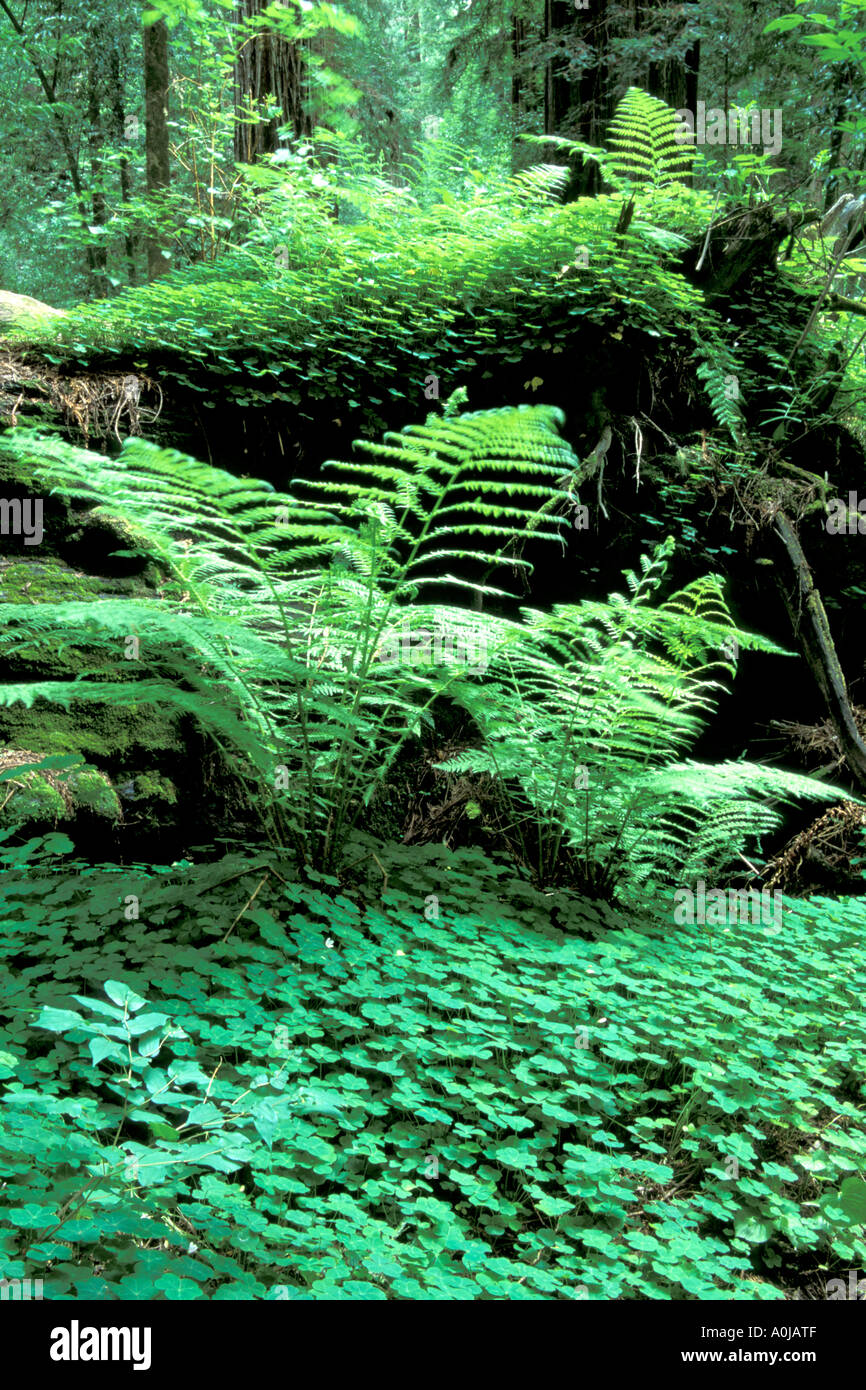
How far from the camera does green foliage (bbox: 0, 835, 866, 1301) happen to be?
1.56 meters

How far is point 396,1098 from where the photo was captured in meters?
2.05

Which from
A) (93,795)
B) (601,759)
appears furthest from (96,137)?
(601,759)

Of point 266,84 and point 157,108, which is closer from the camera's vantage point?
point 157,108

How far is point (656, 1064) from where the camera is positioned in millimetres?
2492

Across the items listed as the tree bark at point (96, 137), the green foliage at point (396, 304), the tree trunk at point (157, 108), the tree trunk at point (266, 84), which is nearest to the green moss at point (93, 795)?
the green foliage at point (396, 304)

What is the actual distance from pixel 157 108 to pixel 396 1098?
Answer: 9024 mm

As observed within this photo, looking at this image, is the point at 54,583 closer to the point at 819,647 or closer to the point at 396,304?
the point at 396,304

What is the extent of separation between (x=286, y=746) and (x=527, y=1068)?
1321 mm

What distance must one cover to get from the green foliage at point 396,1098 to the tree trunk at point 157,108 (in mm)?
7475

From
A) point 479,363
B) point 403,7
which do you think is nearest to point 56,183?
point 403,7

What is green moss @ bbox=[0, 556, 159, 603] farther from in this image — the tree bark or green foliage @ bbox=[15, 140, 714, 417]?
the tree bark

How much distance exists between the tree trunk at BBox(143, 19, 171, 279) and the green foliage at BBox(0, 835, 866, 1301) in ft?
24.5

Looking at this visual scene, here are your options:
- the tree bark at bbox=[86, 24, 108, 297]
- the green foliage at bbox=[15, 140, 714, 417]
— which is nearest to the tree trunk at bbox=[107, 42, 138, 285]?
the tree bark at bbox=[86, 24, 108, 297]

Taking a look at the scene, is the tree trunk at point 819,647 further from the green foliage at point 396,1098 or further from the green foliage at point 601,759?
the green foliage at point 396,1098
